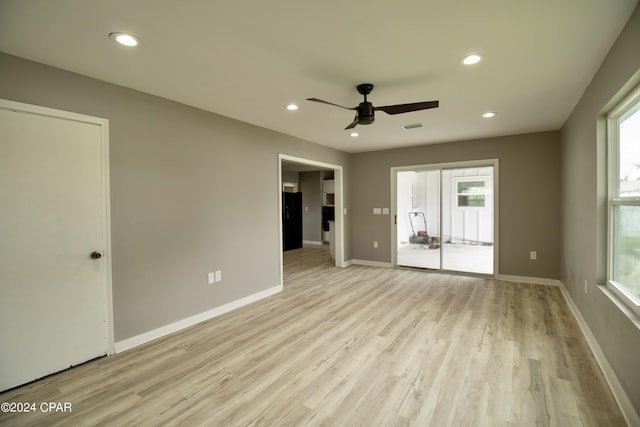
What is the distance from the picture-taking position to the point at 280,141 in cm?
467

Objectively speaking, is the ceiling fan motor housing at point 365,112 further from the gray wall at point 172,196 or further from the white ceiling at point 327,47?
the gray wall at point 172,196

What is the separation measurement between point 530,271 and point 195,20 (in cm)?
575

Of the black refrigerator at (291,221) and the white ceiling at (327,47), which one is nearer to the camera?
the white ceiling at (327,47)

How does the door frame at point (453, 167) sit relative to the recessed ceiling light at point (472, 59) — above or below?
below

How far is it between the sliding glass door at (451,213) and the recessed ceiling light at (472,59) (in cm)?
335

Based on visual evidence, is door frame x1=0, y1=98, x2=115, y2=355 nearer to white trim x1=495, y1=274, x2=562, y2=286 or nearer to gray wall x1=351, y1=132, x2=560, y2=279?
gray wall x1=351, y1=132, x2=560, y2=279

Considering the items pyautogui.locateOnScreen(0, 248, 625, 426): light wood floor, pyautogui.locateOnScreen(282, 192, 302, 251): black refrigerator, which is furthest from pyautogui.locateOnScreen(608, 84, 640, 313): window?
pyautogui.locateOnScreen(282, 192, 302, 251): black refrigerator

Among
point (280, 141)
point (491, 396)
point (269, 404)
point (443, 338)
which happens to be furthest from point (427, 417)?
point (280, 141)

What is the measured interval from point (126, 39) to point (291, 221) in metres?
7.11

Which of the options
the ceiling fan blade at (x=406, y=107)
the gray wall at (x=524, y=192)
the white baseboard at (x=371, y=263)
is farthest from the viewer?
the white baseboard at (x=371, y=263)

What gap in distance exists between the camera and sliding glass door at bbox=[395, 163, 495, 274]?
545 centimetres

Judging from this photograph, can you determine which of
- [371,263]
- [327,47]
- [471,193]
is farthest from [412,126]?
[371,263]

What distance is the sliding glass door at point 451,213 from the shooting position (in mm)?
5445

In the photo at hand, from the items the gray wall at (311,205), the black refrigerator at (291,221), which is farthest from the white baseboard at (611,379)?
the gray wall at (311,205)
